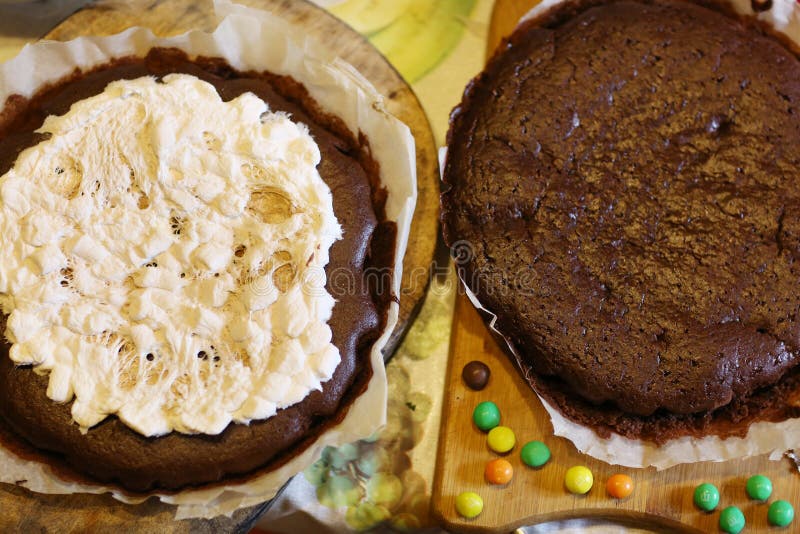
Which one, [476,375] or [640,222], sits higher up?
[640,222]

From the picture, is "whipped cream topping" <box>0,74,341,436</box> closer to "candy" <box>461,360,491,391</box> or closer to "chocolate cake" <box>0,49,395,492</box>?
"chocolate cake" <box>0,49,395,492</box>

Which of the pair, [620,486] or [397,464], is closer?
[620,486]

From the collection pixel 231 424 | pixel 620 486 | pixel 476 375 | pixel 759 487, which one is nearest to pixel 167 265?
Result: pixel 231 424

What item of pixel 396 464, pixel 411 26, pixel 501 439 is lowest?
pixel 396 464

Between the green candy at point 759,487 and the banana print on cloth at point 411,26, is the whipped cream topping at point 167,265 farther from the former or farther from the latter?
the green candy at point 759,487

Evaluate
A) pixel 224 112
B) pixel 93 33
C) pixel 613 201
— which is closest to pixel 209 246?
pixel 224 112

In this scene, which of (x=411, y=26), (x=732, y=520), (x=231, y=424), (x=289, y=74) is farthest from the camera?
(x=411, y=26)

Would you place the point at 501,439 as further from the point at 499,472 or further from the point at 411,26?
the point at 411,26

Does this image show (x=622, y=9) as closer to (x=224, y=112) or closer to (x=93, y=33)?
(x=224, y=112)
